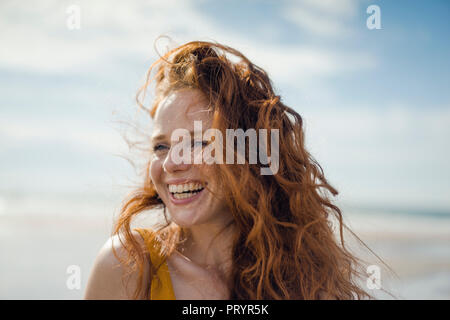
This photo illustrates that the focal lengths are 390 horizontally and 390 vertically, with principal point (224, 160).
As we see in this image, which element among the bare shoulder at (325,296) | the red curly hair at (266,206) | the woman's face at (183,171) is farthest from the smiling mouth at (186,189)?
the bare shoulder at (325,296)

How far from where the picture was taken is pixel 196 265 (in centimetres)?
240

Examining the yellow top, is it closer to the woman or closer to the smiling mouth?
the woman

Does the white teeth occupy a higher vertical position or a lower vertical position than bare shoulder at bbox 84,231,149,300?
higher

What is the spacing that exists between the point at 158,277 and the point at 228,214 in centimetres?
57

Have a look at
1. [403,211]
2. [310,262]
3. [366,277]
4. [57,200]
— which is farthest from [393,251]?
[57,200]

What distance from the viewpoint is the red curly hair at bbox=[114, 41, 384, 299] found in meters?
2.23

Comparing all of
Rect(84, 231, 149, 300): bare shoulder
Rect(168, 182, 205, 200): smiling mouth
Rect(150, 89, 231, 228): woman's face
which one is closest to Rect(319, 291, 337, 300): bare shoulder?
Rect(150, 89, 231, 228): woman's face

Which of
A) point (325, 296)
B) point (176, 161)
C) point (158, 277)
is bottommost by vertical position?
point (325, 296)

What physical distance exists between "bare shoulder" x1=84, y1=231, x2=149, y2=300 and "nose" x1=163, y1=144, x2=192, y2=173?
0.61m

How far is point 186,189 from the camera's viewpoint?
7.37ft

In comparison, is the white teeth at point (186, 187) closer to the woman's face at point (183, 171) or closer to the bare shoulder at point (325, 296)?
the woman's face at point (183, 171)

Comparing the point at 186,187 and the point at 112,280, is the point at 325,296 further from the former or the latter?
the point at 112,280

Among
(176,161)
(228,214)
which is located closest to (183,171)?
(176,161)

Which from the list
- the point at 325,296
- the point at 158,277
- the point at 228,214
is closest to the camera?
the point at 325,296
